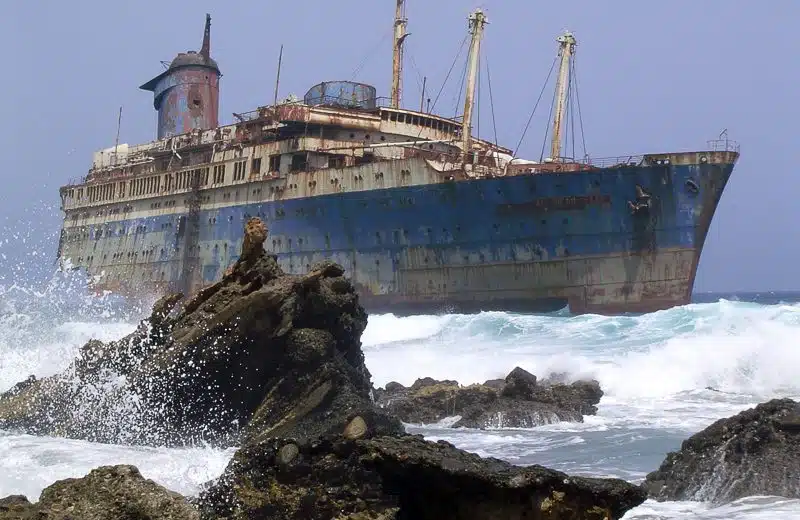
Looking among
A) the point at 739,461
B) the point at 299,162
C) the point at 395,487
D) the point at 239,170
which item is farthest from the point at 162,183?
the point at 395,487

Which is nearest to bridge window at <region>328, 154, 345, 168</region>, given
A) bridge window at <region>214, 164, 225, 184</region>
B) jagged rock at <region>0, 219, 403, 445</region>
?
bridge window at <region>214, 164, 225, 184</region>

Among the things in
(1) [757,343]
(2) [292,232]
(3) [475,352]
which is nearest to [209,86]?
(2) [292,232]

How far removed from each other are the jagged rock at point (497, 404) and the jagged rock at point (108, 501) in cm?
785

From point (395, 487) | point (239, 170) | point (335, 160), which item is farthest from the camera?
point (239, 170)

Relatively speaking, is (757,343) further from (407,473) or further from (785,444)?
(407,473)

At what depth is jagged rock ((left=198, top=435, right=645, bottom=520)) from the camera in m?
4.63

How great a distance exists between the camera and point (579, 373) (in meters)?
18.8

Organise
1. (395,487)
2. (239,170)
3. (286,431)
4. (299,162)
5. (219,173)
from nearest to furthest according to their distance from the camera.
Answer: (395,487), (286,431), (299,162), (239,170), (219,173)

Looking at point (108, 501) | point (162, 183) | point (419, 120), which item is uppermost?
point (419, 120)

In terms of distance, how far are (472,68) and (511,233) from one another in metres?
8.35

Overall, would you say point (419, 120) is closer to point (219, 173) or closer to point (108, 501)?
point (219, 173)

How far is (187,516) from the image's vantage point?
4.83 m

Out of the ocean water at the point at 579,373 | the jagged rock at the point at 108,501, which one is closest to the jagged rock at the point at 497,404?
the ocean water at the point at 579,373

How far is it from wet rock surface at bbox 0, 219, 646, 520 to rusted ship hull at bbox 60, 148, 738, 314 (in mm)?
19776
